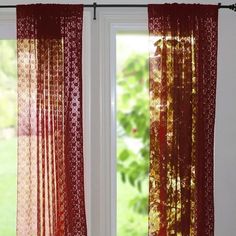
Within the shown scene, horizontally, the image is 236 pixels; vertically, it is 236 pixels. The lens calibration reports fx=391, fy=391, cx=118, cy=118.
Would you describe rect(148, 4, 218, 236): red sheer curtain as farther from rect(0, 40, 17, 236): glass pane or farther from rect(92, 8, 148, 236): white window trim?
rect(0, 40, 17, 236): glass pane

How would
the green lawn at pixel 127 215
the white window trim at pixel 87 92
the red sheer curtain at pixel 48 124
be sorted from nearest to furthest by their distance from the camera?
the red sheer curtain at pixel 48 124 < the white window trim at pixel 87 92 < the green lawn at pixel 127 215

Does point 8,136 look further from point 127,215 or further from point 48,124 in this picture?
point 127,215

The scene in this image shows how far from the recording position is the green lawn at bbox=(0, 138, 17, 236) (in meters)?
2.61

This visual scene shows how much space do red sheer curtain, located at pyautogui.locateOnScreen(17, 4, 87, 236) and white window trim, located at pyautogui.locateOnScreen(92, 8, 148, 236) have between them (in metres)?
0.18

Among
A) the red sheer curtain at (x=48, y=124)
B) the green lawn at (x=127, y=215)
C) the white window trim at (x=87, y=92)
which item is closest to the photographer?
the red sheer curtain at (x=48, y=124)

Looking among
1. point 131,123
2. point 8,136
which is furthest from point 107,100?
point 8,136

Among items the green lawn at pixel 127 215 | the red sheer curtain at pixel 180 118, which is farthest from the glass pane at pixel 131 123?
the red sheer curtain at pixel 180 118

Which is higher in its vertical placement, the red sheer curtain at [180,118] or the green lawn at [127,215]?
the red sheer curtain at [180,118]

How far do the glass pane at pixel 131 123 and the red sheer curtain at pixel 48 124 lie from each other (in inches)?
12.7

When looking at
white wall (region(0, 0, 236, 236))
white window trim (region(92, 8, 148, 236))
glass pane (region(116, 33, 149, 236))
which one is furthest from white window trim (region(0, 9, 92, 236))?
white wall (region(0, 0, 236, 236))

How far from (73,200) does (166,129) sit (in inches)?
28.0

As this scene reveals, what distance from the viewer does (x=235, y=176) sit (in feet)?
8.33

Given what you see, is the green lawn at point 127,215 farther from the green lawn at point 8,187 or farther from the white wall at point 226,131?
the green lawn at point 8,187

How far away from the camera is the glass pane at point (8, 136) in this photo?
2576 mm
